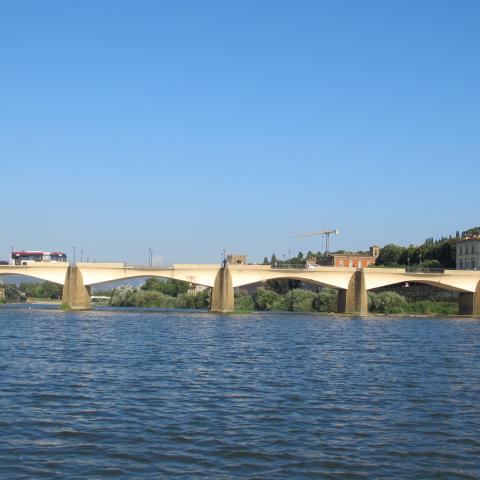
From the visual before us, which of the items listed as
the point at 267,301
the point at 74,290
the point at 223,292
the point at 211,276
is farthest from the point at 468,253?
the point at 74,290

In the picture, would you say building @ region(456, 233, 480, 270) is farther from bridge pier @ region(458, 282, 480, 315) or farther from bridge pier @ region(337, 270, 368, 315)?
bridge pier @ region(337, 270, 368, 315)

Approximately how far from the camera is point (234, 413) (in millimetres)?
21953

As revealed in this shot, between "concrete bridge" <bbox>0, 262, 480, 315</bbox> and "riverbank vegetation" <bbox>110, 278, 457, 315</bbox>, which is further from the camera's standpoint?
"riverbank vegetation" <bbox>110, 278, 457, 315</bbox>

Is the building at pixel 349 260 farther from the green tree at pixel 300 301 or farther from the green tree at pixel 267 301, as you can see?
the green tree at pixel 300 301

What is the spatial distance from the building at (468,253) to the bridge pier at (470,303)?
23.3 m

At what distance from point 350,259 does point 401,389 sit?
143 m

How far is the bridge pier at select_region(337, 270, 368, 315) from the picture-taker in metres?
91.9

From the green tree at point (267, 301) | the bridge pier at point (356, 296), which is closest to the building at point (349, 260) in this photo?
the green tree at point (267, 301)

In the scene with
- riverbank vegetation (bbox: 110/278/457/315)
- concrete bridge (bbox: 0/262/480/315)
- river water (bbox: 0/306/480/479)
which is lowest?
river water (bbox: 0/306/480/479)

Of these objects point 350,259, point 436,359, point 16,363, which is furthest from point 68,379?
point 350,259

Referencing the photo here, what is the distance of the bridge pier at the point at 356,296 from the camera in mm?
91938

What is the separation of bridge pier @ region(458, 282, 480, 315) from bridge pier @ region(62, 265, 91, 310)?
156ft

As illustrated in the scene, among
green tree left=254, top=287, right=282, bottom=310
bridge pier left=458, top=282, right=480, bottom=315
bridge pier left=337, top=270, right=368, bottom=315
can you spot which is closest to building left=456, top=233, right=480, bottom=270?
bridge pier left=458, top=282, right=480, bottom=315

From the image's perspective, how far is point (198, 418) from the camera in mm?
21062
